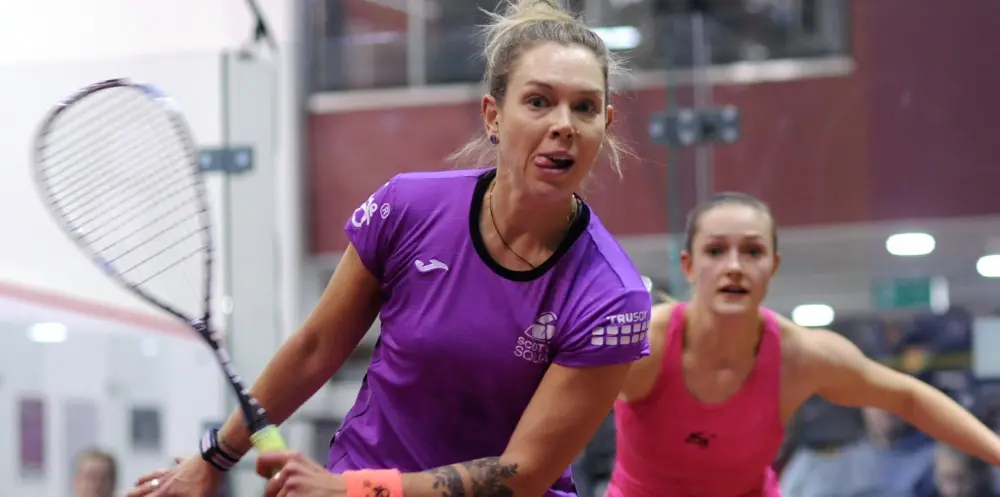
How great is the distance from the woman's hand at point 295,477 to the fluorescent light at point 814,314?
2279 millimetres

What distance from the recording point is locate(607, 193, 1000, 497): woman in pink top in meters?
2.30

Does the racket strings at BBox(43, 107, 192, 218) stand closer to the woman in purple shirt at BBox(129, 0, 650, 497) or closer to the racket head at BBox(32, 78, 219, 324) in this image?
the racket head at BBox(32, 78, 219, 324)

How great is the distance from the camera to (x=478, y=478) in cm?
155

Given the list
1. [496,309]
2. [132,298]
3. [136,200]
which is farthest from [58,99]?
[496,309]

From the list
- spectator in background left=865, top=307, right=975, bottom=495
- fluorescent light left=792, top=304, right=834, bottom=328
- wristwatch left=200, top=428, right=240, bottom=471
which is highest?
wristwatch left=200, top=428, right=240, bottom=471

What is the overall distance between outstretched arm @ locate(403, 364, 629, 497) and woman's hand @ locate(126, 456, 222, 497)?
29 cm

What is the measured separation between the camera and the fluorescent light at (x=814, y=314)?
3562 mm

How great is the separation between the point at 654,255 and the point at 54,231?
171 cm

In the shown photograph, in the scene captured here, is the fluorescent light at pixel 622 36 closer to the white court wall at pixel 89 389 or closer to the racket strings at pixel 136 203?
the racket strings at pixel 136 203

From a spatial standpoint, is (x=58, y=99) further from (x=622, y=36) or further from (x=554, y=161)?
(x=554, y=161)

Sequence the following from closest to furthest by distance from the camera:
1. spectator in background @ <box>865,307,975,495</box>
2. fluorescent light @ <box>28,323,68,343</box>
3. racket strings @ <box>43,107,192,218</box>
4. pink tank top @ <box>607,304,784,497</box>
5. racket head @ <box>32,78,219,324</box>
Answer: racket head @ <box>32,78,219,324</box> → racket strings @ <box>43,107,192,218</box> → pink tank top @ <box>607,304,784,497</box> → spectator in background @ <box>865,307,975,495</box> → fluorescent light @ <box>28,323,68,343</box>

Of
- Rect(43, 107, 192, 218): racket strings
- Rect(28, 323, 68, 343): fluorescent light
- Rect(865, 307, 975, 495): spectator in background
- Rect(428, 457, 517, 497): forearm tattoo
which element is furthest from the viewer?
Rect(28, 323, 68, 343): fluorescent light

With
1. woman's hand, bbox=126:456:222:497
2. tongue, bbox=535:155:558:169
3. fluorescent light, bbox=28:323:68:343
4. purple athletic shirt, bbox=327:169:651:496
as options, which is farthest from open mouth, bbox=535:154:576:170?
fluorescent light, bbox=28:323:68:343

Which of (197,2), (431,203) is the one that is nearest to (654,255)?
(431,203)
